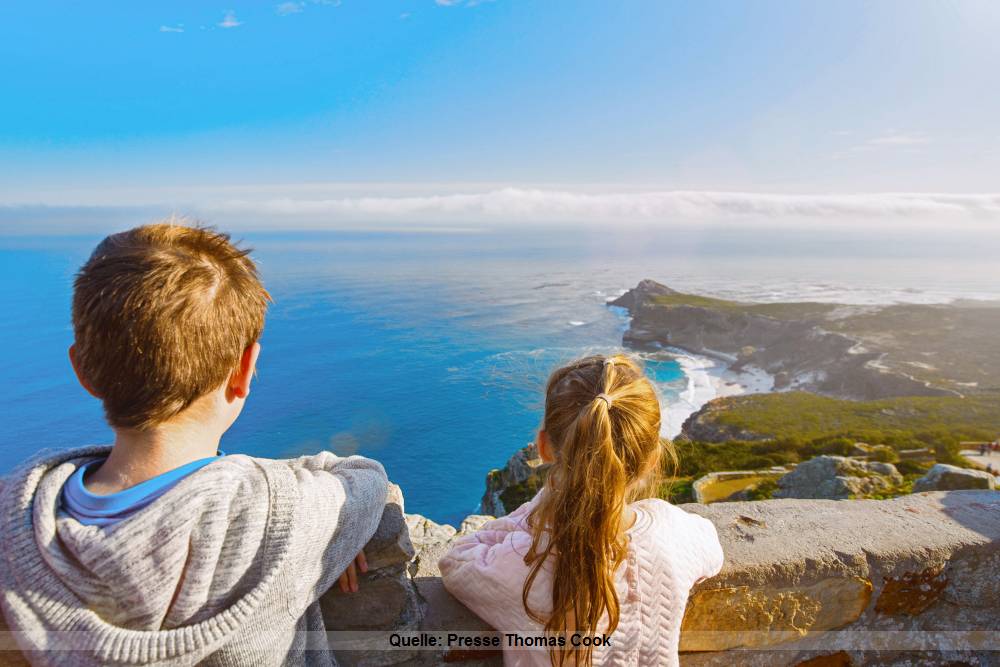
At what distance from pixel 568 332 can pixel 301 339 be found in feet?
126

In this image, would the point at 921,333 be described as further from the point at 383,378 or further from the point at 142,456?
the point at 142,456

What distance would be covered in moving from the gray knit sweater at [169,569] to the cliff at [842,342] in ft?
193

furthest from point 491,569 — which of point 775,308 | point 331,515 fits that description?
point 775,308

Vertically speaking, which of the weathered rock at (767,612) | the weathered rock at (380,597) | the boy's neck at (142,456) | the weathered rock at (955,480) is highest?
the boy's neck at (142,456)

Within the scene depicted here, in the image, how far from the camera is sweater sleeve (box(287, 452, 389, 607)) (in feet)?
5.22

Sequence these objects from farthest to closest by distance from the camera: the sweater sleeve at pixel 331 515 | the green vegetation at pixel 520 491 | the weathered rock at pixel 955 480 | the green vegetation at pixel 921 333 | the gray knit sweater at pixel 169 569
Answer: the green vegetation at pixel 921 333
the green vegetation at pixel 520 491
the weathered rock at pixel 955 480
the sweater sleeve at pixel 331 515
the gray knit sweater at pixel 169 569

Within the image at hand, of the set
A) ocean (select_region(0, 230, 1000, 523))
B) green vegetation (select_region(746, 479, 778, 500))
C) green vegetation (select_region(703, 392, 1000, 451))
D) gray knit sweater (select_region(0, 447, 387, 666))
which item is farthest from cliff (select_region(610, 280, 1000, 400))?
gray knit sweater (select_region(0, 447, 387, 666))

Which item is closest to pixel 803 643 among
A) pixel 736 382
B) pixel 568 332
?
pixel 736 382

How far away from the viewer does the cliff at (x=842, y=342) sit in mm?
50906

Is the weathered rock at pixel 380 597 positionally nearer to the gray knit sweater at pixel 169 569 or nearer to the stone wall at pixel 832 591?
the stone wall at pixel 832 591

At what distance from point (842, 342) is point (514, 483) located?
5016 centimetres

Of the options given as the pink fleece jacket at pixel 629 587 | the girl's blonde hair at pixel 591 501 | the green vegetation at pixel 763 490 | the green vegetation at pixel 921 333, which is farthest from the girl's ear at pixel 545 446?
the green vegetation at pixel 921 333

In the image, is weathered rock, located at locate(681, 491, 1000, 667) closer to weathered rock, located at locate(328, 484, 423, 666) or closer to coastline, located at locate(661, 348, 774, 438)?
weathered rock, located at locate(328, 484, 423, 666)

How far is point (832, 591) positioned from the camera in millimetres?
2594
